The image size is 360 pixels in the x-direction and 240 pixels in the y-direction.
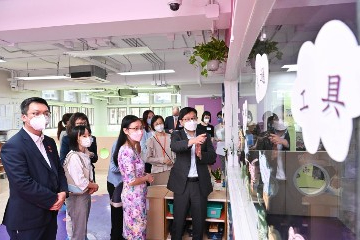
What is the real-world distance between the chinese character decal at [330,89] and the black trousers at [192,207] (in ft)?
A: 6.98

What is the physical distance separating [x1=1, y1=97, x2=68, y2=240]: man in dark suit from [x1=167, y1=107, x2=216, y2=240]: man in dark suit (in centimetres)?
105

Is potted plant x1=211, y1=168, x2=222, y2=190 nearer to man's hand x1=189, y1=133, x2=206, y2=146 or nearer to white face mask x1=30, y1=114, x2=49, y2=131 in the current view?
man's hand x1=189, y1=133, x2=206, y2=146

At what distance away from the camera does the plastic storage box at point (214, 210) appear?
2916 mm

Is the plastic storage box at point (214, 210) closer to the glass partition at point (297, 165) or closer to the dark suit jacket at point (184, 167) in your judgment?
the dark suit jacket at point (184, 167)

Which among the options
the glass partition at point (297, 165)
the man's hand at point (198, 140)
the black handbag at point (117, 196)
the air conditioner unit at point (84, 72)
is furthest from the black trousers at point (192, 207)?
the air conditioner unit at point (84, 72)

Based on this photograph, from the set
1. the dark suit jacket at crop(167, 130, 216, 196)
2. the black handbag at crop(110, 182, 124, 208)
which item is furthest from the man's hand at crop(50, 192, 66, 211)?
the dark suit jacket at crop(167, 130, 216, 196)

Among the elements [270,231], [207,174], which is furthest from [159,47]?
[270,231]

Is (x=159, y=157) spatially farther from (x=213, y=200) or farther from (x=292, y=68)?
(x=292, y=68)

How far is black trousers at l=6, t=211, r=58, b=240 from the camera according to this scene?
1.88m

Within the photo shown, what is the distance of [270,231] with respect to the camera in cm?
99

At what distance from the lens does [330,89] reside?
17.2 inches

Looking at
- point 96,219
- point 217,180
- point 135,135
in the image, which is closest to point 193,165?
point 135,135

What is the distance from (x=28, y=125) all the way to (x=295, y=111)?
6.45 ft

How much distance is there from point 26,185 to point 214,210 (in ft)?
6.10
